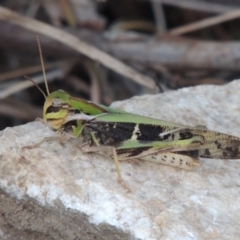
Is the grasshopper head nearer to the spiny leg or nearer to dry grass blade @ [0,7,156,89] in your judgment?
the spiny leg

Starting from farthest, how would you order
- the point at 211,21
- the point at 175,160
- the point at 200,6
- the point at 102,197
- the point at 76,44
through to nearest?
the point at 200,6
the point at 211,21
the point at 76,44
the point at 175,160
the point at 102,197

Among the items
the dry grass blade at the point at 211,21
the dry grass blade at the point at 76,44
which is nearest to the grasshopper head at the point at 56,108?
the dry grass blade at the point at 76,44

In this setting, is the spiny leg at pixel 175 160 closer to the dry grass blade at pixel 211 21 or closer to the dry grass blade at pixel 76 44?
the dry grass blade at pixel 76 44

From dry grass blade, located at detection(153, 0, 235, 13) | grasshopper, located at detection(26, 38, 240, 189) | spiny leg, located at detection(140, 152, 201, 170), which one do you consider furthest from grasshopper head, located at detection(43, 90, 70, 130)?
dry grass blade, located at detection(153, 0, 235, 13)

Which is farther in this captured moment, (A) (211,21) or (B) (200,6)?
(B) (200,6)

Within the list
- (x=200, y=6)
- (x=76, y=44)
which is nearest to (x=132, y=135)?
(x=76, y=44)

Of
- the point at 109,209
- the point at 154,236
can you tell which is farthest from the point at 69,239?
the point at 154,236

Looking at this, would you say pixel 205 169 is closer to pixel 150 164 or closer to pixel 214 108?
pixel 150 164

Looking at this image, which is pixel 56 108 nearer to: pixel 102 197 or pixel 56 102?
pixel 56 102
